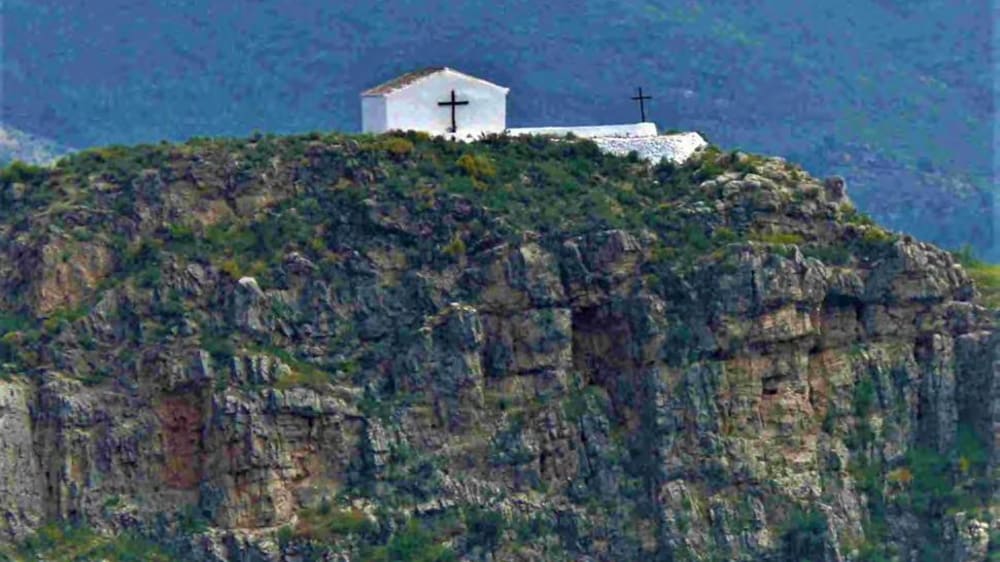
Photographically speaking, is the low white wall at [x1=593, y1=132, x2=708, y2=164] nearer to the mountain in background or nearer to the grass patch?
the grass patch

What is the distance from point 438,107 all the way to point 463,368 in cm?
530

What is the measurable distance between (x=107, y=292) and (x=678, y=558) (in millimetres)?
8872

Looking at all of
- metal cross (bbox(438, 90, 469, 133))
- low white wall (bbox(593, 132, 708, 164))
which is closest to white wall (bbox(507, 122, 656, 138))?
low white wall (bbox(593, 132, 708, 164))

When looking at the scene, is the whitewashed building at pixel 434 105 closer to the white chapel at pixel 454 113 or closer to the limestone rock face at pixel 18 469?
the white chapel at pixel 454 113

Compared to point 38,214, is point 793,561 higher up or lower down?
lower down

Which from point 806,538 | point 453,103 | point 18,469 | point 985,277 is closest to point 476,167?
point 453,103

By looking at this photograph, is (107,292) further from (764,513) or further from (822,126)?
(822,126)

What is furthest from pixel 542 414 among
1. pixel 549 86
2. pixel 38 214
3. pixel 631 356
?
pixel 549 86

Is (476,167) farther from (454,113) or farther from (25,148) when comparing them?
(25,148)

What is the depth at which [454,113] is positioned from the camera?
89.4 metres

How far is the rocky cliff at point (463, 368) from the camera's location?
3327 inches

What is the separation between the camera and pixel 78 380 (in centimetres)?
8481

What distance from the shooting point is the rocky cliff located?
277 feet

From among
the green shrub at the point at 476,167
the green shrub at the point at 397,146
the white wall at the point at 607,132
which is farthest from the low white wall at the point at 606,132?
the green shrub at the point at 397,146
